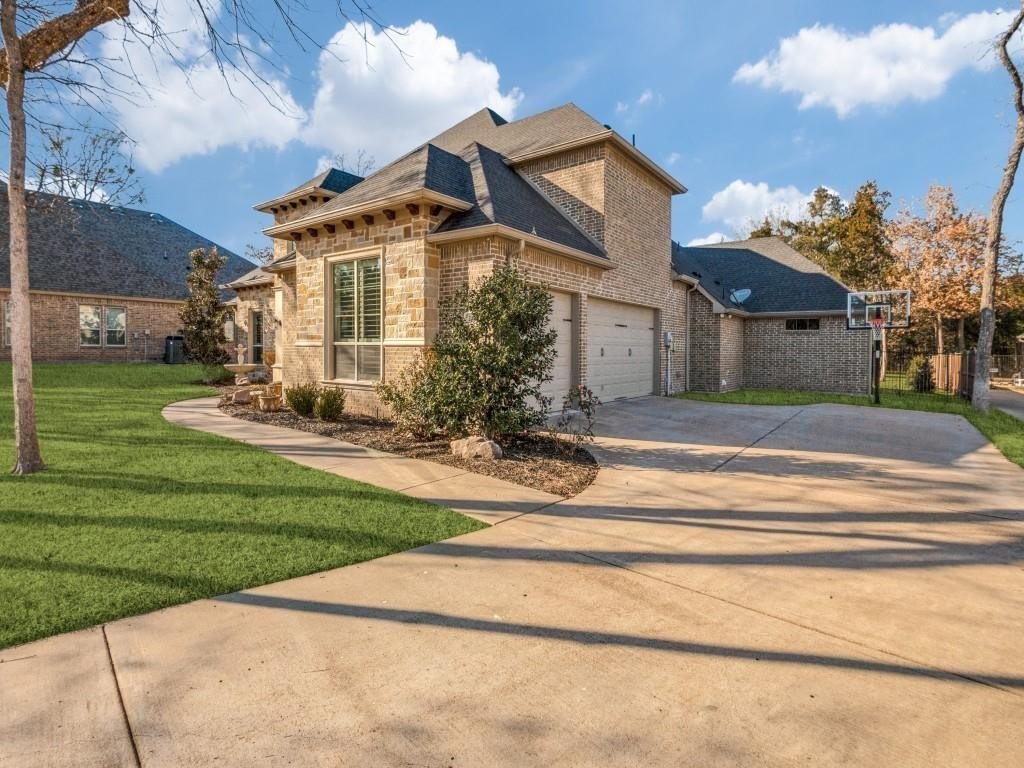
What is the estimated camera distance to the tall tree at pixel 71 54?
15.6ft

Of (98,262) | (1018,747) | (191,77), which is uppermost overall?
(98,262)

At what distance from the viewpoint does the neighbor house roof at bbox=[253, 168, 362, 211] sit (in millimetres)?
16000

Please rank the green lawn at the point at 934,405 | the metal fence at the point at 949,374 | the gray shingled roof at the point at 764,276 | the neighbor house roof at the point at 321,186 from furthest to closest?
the gray shingled roof at the point at 764,276 < the metal fence at the point at 949,374 < the neighbor house roof at the point at 321,186 < the green lawn at the point at 934,405

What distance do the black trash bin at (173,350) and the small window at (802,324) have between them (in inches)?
1084

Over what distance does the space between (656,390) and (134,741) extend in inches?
562

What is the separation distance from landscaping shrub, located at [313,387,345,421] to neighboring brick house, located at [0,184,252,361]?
781 inches

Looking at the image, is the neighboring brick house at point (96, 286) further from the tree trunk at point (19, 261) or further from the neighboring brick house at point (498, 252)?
the tree trunk at point (19, 261)

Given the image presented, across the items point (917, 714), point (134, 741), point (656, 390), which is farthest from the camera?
point (656, 390)

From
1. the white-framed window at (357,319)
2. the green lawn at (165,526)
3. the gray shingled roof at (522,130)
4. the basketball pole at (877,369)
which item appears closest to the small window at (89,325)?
the gray shingled roof at (522,130)

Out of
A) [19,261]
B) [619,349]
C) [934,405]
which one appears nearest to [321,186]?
[619,349]

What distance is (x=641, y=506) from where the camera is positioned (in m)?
5.28

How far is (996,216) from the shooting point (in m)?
14.2

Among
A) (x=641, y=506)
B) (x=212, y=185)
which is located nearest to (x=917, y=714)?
(x=641, y=506)

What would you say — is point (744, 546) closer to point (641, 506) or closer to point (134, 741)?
point (641, 506)
